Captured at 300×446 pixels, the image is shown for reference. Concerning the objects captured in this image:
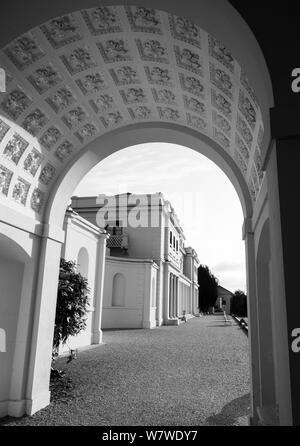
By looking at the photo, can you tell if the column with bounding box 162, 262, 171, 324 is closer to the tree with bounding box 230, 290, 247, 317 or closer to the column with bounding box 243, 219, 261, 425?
the column with bounding box 243, 219, 261, 425

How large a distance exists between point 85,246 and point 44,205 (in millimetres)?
9059

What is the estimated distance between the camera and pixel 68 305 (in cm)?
906

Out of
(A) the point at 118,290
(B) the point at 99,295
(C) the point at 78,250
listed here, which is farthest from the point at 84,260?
(A) the point at 118,290

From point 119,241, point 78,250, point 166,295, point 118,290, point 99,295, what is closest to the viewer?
point 78,250

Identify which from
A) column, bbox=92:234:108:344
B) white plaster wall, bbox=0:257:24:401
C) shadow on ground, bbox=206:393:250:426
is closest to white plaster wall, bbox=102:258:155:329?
column, bbox=92:234:108:344

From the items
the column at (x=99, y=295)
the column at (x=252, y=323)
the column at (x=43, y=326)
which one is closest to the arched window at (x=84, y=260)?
the column at (x=99, y=295)

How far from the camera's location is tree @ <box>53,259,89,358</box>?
29.8ft

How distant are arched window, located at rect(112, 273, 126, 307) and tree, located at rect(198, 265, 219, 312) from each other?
138 ft

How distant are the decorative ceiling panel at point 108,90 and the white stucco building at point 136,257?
388 inches

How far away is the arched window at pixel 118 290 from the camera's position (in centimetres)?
2527

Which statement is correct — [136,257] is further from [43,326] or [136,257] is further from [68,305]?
[43,326]

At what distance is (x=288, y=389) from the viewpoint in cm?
241

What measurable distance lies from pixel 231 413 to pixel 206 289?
6101 centimetres

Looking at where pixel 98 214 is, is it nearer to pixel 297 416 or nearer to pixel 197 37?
pixel 197 37
